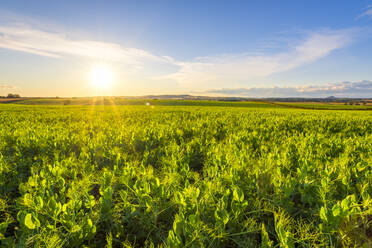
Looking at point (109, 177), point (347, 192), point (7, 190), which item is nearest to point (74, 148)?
point (7, 190)

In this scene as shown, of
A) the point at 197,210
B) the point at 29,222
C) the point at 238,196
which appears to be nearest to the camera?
the point at 29,222

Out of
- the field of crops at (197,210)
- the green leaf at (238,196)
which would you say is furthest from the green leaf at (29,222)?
the green leaf at (238,196)

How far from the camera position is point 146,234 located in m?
2.31

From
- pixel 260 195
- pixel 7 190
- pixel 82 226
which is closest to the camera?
pixel 82 226

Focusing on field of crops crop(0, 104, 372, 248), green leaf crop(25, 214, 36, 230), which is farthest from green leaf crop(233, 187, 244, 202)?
green leaf crop(25, 214, 36, 230)

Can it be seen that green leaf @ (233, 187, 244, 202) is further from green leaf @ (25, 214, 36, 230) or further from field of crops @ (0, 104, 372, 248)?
green leaf @ (25, 214, 36, 230)

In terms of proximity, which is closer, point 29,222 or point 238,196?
point 29,222

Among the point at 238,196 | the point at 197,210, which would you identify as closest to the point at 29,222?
the point at 197,210

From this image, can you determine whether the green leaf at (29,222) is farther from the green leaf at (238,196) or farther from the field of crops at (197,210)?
the green leaf at (238,196)

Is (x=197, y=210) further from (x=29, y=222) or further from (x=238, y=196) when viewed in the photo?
(x=29, y=222)

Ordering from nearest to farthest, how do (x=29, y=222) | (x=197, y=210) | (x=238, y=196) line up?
(x=29, y=222), (x=197, y=210), (x=238, y=196)

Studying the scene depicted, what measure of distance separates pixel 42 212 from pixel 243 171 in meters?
3.10

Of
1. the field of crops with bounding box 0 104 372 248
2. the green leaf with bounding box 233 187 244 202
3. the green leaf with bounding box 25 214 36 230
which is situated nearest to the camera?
the green leaf with bounding box 25 214 36 230

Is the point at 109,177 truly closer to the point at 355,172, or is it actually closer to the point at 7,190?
the point at 7,190
